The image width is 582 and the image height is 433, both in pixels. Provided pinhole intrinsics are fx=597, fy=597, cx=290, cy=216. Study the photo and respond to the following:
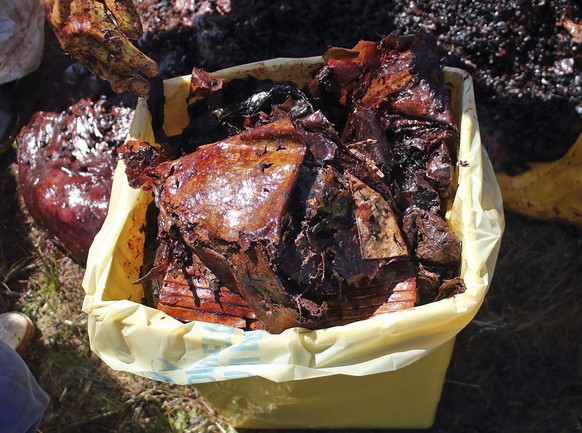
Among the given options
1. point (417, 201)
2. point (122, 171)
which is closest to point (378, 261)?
point (417, 201)

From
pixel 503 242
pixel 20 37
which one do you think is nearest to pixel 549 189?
pixel 503 242

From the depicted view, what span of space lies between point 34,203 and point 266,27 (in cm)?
108

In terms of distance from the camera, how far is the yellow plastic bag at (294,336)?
49.3 inches

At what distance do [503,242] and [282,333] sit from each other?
122cm

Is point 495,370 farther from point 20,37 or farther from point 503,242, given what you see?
point 20,37

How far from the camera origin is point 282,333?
4.14 feet

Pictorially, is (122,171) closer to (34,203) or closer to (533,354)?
(34,203)

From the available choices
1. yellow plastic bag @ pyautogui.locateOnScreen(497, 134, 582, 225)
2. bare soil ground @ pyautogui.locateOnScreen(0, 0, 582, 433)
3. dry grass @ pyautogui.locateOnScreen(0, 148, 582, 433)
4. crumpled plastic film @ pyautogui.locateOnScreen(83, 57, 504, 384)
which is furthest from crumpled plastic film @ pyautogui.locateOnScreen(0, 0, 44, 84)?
yellow plastic bag @ pyautogui.locateOnScreen(497, 134, 582, 225)

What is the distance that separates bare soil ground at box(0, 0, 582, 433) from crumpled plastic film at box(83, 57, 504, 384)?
0.58m

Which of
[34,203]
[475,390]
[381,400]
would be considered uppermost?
[34,203]

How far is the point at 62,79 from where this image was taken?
7.84 feet

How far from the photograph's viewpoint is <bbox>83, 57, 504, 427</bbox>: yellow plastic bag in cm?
125

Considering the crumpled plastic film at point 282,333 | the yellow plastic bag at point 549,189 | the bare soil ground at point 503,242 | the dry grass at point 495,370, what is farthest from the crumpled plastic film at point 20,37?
the yellow plastic bag at point 549,189

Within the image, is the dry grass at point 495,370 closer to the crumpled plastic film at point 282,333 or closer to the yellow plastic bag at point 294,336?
the yellow plastic bag at point 294,336
